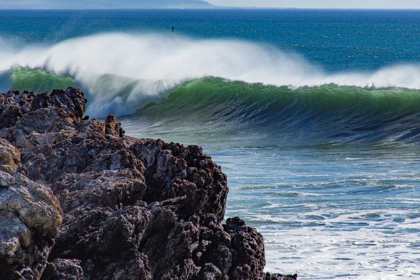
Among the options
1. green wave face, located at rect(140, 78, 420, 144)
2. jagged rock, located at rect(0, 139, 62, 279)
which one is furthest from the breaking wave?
jagged rock, located at rect(0, 139, 62, 279)

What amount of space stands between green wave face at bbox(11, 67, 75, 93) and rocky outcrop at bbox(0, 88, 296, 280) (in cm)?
1833

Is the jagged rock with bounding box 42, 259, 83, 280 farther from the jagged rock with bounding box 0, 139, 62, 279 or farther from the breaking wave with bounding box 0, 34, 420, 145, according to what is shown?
the breaking wave with bounding box 0, 34, 420, 145

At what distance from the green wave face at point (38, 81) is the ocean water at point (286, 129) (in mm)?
74

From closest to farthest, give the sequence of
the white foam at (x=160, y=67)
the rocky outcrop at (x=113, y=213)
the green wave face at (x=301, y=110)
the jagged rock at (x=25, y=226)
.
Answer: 1. the jagged rock at (x=25, y=226)
2. the rocky outcrop at (x=113, y=213)
3. the green wave face at (x=301, y=110)
4. the white foam at (x=160, y=67)

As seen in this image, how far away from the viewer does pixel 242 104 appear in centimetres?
1914

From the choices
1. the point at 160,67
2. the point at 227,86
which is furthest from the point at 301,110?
the point at 160,67

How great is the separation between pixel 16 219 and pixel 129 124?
1422cm

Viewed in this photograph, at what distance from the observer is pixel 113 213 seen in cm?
391

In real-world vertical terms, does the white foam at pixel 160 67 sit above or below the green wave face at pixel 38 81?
above

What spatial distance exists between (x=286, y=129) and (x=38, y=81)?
11719 millimetres

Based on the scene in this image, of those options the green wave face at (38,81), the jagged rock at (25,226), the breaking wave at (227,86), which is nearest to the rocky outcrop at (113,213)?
the jagged rock at (25,226)

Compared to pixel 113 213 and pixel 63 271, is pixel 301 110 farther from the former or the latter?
pixel 63 271

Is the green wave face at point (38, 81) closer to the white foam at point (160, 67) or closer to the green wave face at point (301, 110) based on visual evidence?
the white foam at point (160, 67)

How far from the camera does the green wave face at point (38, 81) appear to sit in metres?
23.5
